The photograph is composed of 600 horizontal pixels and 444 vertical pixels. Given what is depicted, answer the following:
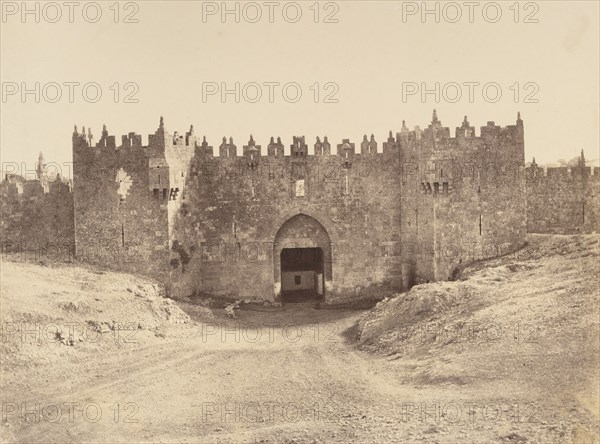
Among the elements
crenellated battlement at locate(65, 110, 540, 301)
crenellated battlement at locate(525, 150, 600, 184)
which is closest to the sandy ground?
crenellated battlement at locate(65, 110, 540, 301)

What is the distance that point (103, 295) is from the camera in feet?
70.9

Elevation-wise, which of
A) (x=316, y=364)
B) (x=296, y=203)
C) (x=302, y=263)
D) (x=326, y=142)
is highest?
(x=326, y=142)

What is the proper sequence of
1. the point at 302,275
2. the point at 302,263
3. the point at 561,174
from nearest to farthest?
1. the point at 561,174
2. the point at 302,275
3. the point at 302,263

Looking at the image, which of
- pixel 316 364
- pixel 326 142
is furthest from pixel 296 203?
pixel 316 364

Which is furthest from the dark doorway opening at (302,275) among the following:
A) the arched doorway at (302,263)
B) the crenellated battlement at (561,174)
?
the crenellated battlement at (561,174)

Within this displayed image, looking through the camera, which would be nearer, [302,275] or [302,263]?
[302,275]

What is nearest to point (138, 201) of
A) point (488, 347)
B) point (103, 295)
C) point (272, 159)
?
point (103, 295)

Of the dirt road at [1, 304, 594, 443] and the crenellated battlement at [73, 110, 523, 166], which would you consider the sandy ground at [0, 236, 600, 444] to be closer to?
the dirt road at [1, 304, 594, 443]

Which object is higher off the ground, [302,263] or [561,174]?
[561,174]

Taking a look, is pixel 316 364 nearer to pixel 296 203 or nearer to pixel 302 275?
pixel 296 203

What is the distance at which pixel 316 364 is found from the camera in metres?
18.7

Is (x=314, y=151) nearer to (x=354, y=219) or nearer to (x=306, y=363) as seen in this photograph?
(x=354, y=219)

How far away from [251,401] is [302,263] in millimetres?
17803

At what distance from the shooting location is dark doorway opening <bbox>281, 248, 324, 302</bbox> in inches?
1184
